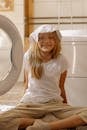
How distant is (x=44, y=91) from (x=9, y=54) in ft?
0.89

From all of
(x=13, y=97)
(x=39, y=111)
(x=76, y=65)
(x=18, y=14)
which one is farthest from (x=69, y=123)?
(x=18, y=14)

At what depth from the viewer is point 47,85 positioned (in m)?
1.87

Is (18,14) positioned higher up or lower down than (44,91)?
higher up

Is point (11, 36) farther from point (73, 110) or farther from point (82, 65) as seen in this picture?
point (82, 65)

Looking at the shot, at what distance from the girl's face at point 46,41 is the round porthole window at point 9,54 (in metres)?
0.18

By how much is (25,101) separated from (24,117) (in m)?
0.11

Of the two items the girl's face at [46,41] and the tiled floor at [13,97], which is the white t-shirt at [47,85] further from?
the tiled floor at [13,97]

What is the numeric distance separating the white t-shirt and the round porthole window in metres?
0.12

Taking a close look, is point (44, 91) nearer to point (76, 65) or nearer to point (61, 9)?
point (76, 65)

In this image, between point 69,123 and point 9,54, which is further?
point 9,54

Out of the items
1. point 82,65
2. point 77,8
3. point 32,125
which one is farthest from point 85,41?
point 77,8

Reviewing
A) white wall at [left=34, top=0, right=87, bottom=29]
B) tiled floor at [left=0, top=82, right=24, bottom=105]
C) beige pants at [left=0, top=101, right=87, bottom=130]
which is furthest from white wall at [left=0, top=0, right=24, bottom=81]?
beige pants at [left=0, top=101, right=87, bottom=130]

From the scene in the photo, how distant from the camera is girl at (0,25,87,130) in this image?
1702 millimetres

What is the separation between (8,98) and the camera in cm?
303
